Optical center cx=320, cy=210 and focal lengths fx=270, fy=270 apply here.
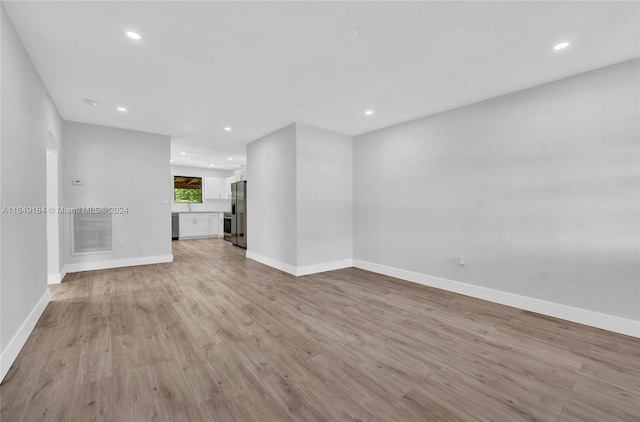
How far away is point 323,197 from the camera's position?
499cm

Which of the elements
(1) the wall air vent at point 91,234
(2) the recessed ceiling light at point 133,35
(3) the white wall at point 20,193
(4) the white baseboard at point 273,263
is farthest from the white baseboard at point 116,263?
(2) the recessed ceiling light at point 133,35

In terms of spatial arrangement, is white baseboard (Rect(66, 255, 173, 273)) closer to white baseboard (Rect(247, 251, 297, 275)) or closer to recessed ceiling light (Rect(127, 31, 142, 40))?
white baseboard (Rect(247, 251, 297, 275))

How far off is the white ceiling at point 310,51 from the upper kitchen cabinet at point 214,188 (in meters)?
5.93

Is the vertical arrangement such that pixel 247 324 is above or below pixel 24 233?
below

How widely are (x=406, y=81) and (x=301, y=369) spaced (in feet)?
10.1

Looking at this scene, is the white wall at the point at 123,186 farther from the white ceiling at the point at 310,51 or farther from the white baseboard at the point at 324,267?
the white baseboard at the point at 324,267

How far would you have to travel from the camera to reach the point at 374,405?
1.64 meters

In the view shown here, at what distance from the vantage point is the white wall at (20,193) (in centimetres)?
196

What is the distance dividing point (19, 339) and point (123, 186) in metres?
3.63

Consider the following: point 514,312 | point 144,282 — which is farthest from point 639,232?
point 144,282

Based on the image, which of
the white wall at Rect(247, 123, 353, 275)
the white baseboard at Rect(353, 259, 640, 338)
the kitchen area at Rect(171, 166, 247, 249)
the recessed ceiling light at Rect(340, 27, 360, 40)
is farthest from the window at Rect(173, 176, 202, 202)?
the recessed ceiling light at Rect(340, 27, 360, 40)

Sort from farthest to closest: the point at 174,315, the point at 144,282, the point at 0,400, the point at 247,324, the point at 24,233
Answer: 1. the point at 144,282
2. the point at 174,315
3. the point at 247,324
4. the point at 24,233
5. the point at 0,400

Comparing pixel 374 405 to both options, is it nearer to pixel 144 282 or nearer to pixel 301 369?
pixel 301 369

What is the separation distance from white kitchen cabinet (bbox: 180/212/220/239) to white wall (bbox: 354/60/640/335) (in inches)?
288
